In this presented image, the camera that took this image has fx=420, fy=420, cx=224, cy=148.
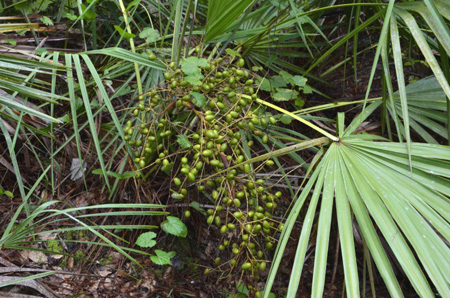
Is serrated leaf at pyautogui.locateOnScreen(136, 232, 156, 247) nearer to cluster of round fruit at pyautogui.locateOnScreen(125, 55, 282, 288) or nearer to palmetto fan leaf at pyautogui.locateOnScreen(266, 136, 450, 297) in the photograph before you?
cluster of round fruit at pyautogui.locateOnScreen(125, 55, 282, 288)

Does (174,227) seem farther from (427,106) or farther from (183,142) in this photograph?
(427,106)

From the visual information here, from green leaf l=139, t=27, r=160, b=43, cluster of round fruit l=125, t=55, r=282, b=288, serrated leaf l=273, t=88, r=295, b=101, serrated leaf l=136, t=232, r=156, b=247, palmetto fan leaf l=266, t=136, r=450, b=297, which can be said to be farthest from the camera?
serrated leaf l=273, t=88, r=295, b=101

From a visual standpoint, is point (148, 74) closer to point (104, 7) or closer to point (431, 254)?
point (104, 7)

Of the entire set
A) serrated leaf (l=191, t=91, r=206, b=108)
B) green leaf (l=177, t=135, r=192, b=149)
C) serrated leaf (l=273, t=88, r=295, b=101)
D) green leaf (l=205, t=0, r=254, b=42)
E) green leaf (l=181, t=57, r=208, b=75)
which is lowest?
green leaf (l=177, t=135, r=192, b=149)

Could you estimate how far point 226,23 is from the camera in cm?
159

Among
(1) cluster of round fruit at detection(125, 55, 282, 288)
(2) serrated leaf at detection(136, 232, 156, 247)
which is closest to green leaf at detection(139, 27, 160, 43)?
(1) cluster of round fruit at detection(125, 55, 282, 288)

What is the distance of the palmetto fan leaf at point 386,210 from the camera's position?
1018mm

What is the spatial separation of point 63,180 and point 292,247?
118cm

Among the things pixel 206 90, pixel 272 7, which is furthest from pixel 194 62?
pixel 272 7

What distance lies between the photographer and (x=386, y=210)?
1.13m

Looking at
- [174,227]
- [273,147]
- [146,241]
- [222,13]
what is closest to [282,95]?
[273,147]

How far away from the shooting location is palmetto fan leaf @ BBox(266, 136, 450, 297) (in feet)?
3.34

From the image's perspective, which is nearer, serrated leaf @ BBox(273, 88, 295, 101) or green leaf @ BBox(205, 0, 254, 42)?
green leaf @ BBox(205, 0, 254, 42)

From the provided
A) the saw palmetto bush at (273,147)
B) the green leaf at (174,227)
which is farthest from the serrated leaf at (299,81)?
the green leaf at (174,227)
